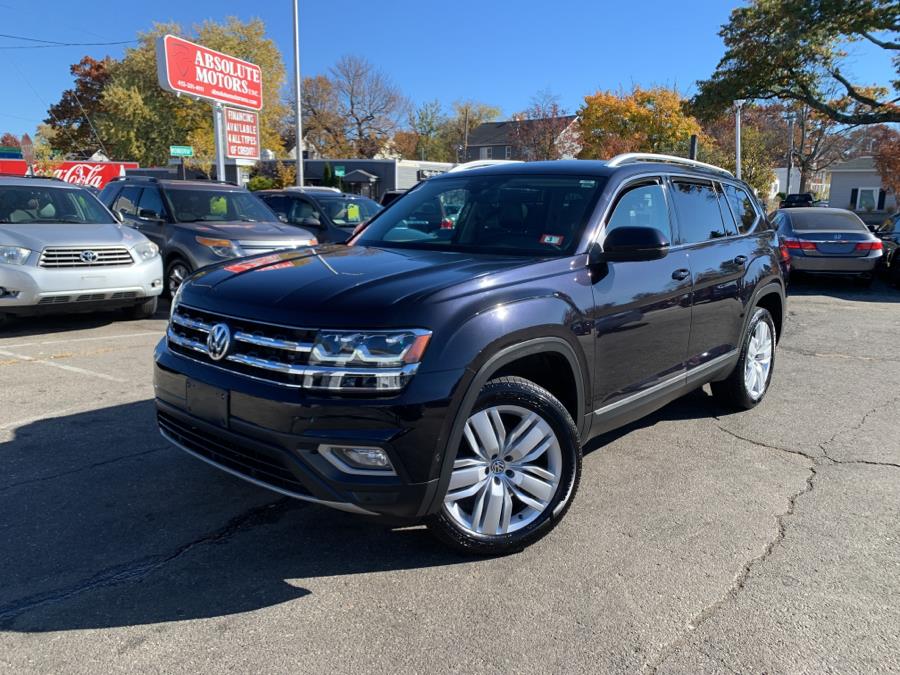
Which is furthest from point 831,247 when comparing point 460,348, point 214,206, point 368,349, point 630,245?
point 368,349

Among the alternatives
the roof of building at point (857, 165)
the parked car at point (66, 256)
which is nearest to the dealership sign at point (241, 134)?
the parked car at point (66, 256)

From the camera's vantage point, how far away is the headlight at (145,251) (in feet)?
27.1

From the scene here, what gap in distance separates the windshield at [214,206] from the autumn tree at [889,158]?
140 feet

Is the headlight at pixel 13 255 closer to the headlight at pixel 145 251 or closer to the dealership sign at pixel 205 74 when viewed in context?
the headlight at pixel 145 251

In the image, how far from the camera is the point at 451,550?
317cm

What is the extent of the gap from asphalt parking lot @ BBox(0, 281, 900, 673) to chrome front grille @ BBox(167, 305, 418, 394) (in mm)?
872

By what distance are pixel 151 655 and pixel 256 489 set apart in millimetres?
1402

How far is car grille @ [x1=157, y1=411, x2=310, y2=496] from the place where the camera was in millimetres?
2811

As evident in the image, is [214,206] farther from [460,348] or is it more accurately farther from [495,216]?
[460,348]

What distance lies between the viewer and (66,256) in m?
7.59

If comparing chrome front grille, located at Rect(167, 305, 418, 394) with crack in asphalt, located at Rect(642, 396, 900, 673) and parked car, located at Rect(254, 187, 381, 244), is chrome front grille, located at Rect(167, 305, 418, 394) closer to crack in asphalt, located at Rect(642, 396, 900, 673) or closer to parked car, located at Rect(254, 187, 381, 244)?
crack in asphalt, located at Rect(642, 396, 900, 673)

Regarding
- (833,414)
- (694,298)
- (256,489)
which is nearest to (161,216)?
(256,489)

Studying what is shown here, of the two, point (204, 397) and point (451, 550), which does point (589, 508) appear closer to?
point (451, 550)

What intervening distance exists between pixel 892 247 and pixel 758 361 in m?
10.1
